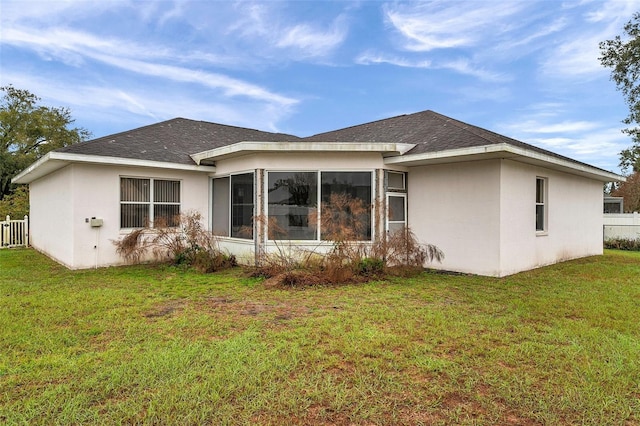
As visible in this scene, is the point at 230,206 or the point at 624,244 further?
the point at 624,244

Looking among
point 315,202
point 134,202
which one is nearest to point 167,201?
point 134,202

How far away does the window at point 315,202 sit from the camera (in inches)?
337

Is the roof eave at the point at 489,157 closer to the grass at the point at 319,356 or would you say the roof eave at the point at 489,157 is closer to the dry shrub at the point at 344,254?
the dry shrub at the point at 344,254

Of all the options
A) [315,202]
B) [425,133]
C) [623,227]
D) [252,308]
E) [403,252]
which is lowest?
[252,308]

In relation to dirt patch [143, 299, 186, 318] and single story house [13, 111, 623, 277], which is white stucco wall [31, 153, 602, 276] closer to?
single story house [13, 111, 623, 277]

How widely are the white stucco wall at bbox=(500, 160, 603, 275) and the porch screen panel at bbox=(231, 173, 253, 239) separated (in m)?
5.98

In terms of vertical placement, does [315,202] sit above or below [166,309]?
above

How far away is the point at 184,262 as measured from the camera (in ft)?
30.6

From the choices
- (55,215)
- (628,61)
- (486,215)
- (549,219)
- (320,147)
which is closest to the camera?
(486,215)

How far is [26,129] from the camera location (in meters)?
26.7

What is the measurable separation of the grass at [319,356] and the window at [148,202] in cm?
319

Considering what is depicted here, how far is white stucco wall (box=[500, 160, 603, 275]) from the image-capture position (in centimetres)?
804

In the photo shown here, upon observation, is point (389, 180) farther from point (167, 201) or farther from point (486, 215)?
point (167, 201)

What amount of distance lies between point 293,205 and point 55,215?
7339 millimetres
